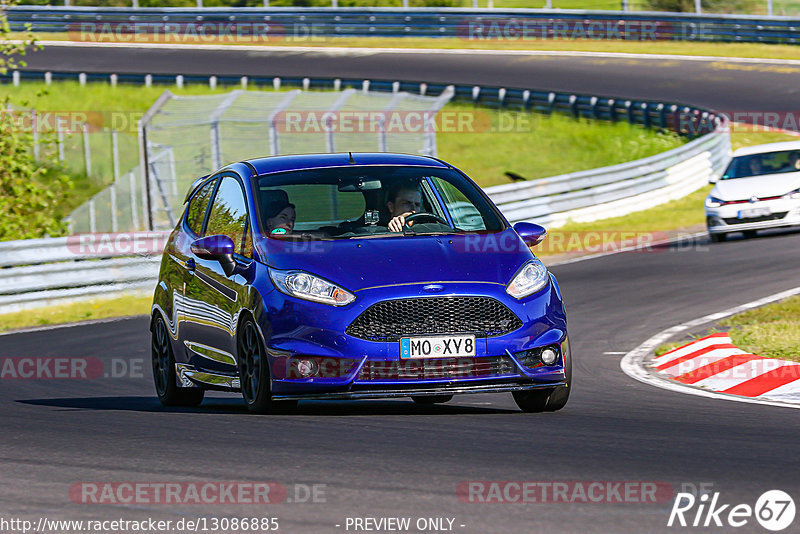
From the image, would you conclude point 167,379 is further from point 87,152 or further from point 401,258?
point 87,152

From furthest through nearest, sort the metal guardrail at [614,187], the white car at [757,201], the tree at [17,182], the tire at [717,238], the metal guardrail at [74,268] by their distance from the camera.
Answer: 1. the metal guardrail at [614,187]
2. the tree at [17,182]
3. the tire at [717,238]
4. the white car at [757,201]
5. the metal guardrail at [74,268]

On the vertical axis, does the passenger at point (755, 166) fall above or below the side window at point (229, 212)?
below

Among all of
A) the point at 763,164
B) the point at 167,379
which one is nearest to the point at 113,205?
the point at 763,164

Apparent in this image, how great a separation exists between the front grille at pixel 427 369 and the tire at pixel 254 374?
0.63 meters

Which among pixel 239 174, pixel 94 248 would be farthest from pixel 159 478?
pixel 94 248

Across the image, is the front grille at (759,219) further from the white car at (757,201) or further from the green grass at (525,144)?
the green grass at (525,144)

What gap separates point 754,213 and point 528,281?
13877 millimetres

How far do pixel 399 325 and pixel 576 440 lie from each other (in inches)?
50.4

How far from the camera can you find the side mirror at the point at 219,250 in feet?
28.4

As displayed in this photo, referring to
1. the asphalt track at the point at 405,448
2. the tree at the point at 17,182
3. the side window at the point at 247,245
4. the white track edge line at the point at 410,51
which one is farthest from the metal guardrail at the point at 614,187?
the white track edge line at the point at 410,51

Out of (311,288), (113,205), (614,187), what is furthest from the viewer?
(113,205)

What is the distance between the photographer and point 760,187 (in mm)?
21328

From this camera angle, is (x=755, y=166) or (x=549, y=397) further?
(x=755, y=166)

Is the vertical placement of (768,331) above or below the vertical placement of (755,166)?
above
